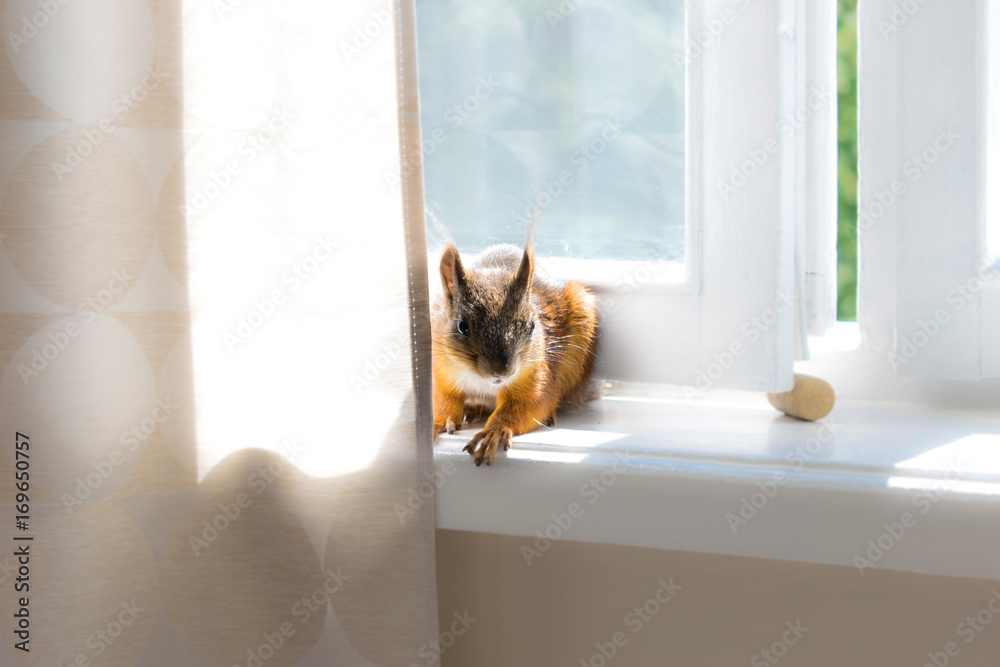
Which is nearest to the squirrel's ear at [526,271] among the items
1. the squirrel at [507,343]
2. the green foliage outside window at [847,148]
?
the squirrel at [507,343]

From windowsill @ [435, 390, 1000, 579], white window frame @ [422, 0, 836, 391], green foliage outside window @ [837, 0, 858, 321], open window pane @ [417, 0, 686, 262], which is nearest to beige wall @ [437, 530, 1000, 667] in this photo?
windowsill @ [435, 390, 1000, 579]

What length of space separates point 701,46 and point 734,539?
46cm

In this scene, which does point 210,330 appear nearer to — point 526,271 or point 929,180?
point 526,271

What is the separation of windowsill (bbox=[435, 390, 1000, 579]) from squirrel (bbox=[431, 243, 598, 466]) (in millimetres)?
33

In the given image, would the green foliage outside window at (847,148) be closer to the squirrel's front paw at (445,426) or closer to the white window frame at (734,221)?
the white window frame at (734,221)

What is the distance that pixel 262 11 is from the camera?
721 mm

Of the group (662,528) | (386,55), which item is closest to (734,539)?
(662,528)

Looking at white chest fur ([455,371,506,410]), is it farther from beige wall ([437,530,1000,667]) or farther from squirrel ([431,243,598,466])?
beige wall ([437,530,1000,667])

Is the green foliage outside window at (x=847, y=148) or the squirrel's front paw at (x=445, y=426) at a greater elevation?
the green foliage outside window at (x=847, y=148)

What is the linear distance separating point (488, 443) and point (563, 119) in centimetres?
33

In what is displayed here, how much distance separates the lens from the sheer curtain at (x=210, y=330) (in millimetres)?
708

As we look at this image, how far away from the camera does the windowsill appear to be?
641 mm

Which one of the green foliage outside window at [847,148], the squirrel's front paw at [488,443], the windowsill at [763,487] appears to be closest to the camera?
the windowsill at [763,487]

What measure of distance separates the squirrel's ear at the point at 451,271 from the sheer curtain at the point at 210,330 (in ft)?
0.24
